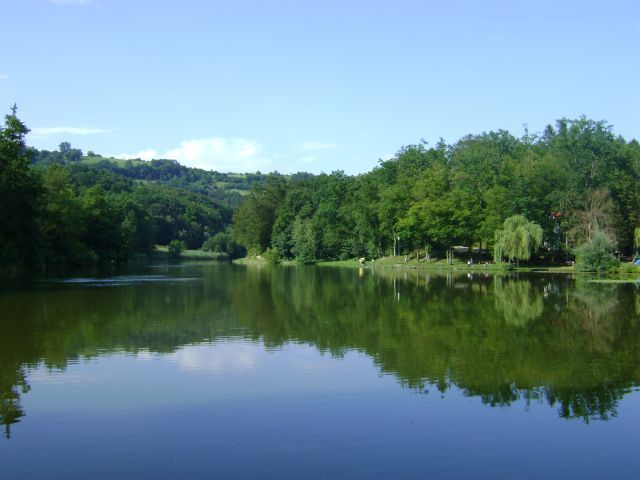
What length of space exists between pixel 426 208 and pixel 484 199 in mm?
6923

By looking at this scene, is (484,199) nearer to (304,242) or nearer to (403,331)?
(304,242)

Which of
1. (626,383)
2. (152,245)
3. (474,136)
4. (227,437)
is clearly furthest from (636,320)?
(152,245)

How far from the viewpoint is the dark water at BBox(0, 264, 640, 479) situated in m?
10.2

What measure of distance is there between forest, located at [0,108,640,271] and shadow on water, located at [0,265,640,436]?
2261cm

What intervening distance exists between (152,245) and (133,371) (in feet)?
394

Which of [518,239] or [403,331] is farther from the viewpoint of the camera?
[518,239]

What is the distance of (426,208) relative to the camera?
76.2 m

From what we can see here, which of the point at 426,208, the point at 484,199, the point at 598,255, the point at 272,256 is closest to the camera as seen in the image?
the point at 598,255

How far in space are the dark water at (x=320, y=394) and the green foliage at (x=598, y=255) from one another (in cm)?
2831

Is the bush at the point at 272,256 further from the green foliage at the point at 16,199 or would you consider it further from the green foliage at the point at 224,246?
the green foliage at the point at 16,199

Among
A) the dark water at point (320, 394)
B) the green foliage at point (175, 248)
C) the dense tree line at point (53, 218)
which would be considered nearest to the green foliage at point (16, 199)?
the dense tree line at point (53, 218)

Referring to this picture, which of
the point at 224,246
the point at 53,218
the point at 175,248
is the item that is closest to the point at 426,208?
the point at 53,218

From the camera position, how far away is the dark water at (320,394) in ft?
33.4

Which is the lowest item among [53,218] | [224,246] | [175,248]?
[175,248]
